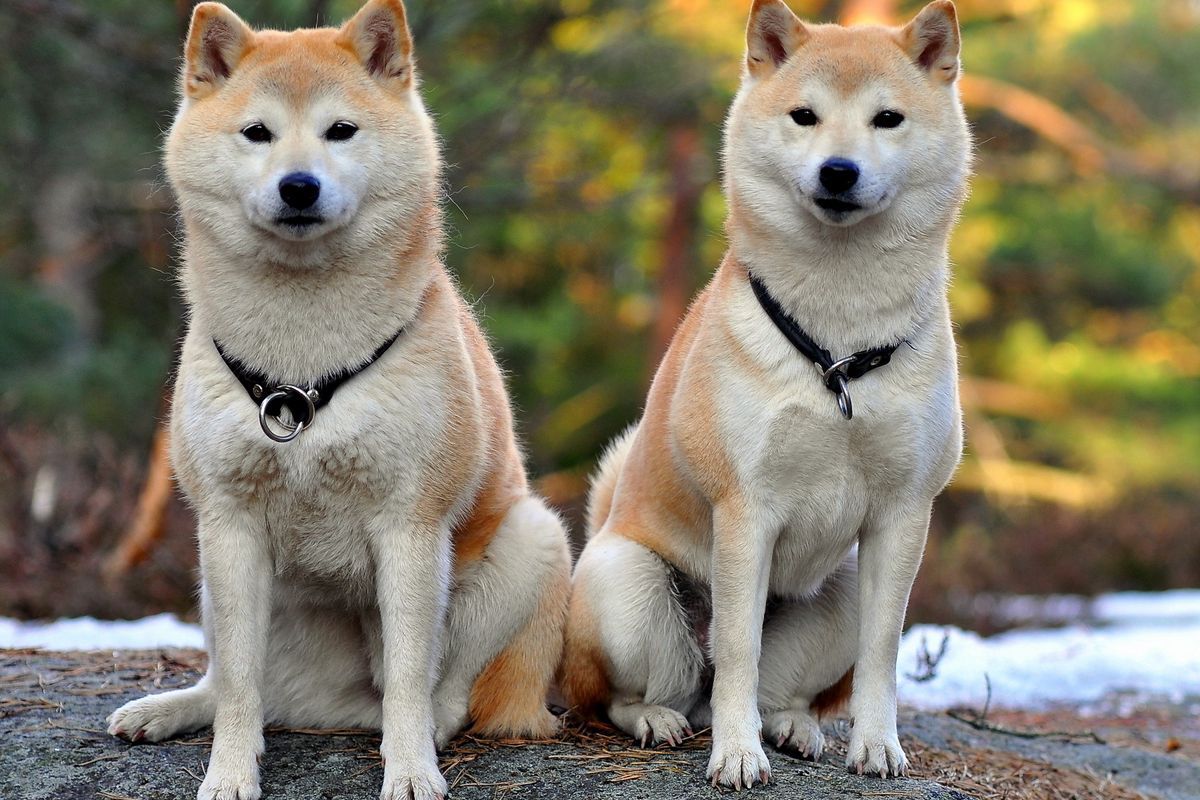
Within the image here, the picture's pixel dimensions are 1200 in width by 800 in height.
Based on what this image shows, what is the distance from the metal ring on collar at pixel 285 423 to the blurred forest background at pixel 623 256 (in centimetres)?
451

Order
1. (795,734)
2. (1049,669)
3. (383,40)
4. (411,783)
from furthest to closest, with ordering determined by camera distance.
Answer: (1049,669), (795,734), (383,40), (411,783)

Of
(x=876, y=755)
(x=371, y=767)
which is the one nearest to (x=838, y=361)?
(x=876, y=755)

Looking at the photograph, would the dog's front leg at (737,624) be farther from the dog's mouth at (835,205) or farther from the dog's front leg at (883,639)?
the dog's mouth at (835,205)

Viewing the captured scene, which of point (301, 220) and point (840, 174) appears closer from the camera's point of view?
point (301, 220)

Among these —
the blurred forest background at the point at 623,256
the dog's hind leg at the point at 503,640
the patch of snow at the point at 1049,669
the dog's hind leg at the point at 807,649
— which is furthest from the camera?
the blurred forest background at the point at 623,256

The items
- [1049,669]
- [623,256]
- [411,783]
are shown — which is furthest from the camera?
[623,256]

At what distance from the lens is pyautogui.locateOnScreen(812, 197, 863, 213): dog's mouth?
3342mm

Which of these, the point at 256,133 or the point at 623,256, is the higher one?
the point at 623,256

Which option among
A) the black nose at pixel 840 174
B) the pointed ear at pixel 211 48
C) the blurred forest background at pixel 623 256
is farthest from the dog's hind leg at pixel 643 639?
the blurred forest background at pixel 623 256

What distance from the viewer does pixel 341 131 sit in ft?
10.7

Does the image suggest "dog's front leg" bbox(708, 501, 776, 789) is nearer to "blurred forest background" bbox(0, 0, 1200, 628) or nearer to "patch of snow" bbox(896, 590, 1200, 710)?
"patch of snow" bbox(896, 590, 1200, 710)

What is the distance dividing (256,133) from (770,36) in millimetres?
1502

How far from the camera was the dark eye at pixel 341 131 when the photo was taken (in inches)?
127

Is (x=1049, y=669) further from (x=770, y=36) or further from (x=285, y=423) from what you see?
(x=285, y=423)
